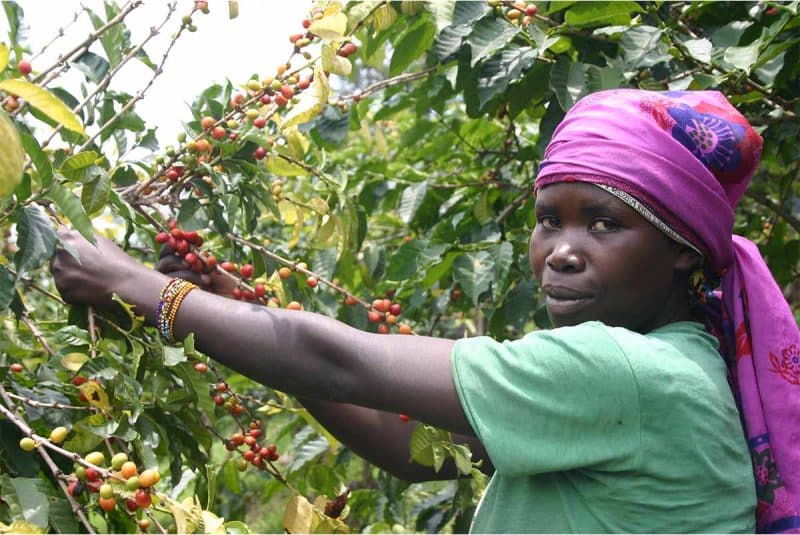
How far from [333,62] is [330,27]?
3.1 inches

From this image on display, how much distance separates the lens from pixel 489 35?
2547mm

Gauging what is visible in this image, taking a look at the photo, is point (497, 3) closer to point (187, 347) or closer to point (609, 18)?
point (609, 18)

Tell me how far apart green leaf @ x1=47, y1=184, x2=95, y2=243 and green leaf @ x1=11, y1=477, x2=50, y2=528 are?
1.59 feet

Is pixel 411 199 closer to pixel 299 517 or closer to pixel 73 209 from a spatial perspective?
pixel 299 517

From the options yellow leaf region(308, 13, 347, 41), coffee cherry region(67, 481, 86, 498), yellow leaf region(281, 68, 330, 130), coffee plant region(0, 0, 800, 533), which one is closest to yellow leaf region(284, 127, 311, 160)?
coffee plant region(0, 0, 800, 533)

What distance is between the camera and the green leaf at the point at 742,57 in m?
2.30

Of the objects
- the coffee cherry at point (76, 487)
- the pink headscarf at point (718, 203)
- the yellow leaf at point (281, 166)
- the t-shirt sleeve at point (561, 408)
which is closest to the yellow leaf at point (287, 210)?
the yellow leaf at point (281, 166)

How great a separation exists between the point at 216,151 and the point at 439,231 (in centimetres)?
126

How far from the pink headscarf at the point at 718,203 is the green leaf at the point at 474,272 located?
2.98 feet

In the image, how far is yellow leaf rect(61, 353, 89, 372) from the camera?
1885 millimetres

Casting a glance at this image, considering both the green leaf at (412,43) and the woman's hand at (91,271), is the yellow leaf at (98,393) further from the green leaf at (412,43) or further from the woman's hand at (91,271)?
the green leaf at (412,43)

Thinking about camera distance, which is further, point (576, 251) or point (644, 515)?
point (576, 251)

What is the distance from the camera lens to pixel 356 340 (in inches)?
64.7

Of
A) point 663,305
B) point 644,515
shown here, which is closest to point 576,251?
point 663,305
